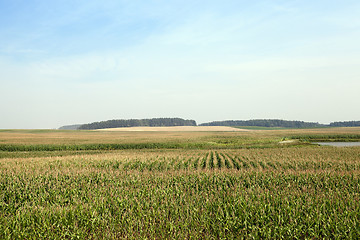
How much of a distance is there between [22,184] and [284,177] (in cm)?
1644

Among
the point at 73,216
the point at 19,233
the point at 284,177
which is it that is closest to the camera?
the point at 19,233

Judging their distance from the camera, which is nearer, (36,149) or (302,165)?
(302,165)

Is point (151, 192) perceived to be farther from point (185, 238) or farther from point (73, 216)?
point (185, 238)

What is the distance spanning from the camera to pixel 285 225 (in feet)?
27.8

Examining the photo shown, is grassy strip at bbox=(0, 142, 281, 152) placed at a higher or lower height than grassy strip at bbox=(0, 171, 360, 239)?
lower

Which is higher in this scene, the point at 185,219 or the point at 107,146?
the point at 185,219

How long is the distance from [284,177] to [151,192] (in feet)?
30.1

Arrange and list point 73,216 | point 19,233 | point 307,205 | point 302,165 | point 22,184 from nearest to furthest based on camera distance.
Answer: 1. point 19,233
2. point 73,216
3. point 307,205
4. point 22,184
5. point 302,165

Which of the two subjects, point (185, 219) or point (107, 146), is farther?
point (107, 146)

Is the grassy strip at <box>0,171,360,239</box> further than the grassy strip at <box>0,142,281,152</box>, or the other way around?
the grassy strip at <box>0,142,281,152</box>

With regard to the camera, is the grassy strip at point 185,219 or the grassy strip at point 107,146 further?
the grassy strip at point 107,146

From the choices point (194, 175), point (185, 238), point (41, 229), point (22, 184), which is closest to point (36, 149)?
point (22, 184)

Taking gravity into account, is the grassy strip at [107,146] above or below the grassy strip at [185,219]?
below

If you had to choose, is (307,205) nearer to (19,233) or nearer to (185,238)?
(185,238)
